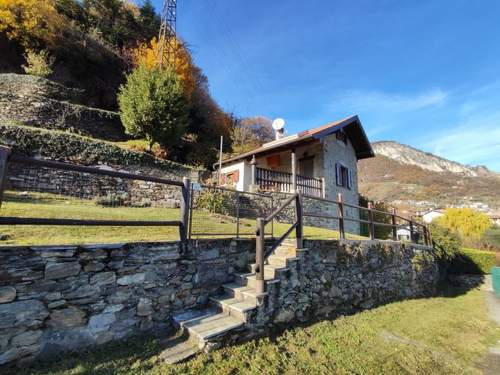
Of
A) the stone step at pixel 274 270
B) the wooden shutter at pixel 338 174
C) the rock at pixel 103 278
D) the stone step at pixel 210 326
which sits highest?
the wooden shutter at pixel 338 174

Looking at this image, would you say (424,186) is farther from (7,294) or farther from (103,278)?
(7,294)

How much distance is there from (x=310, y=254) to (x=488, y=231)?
23.4 metres

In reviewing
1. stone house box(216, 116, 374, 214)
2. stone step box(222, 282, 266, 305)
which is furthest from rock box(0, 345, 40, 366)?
stone house box(216, 116, 374, 214)

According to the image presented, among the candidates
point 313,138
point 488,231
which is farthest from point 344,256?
point 488,231

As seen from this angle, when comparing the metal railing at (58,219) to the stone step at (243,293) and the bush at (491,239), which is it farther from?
the bush at (491,239)

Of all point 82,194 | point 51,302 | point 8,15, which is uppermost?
point 8,15

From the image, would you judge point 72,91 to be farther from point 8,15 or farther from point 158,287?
point 158,287

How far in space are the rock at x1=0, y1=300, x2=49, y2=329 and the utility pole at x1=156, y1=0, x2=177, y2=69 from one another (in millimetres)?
17253

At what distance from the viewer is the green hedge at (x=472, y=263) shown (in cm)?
1287

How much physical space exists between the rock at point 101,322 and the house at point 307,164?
8609 millimetres

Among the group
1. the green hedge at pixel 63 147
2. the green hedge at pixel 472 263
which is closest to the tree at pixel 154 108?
the green hedge at pixel 63 147

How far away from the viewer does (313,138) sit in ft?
37.6

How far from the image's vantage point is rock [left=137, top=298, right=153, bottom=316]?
3.30m

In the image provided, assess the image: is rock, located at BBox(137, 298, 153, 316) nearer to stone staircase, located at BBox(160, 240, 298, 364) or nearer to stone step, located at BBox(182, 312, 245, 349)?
stone staircase, located at BBox(160, 240, 298, 364)
